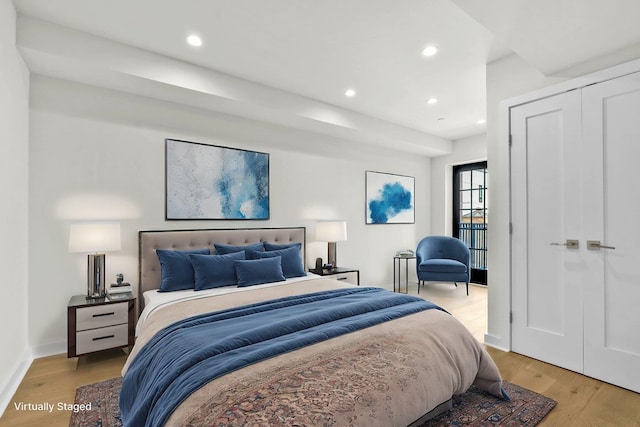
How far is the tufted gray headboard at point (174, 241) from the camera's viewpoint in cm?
312

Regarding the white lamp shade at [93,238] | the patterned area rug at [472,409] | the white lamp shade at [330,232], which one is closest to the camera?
the patterned area rug at [472,409]

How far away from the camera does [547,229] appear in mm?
2701

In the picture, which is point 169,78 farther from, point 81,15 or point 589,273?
point 589,273

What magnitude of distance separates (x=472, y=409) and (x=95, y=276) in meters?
3.08

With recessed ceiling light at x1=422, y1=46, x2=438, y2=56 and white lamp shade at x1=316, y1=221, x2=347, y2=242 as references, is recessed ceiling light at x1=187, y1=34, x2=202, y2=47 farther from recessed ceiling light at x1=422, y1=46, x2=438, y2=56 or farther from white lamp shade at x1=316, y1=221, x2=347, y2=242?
white lamp shade at x1=316, y1=221, x2=347, y2=242

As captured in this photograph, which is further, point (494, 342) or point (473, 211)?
point (473, 211)

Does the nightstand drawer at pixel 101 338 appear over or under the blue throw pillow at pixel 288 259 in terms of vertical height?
under

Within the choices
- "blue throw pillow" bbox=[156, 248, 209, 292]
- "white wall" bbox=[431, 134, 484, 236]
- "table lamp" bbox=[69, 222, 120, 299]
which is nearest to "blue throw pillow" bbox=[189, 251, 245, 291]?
"blue throw pillow" bbox=[156, 248, 209, 292]

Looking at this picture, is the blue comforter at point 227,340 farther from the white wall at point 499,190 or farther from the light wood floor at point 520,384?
the white wall at point 499,190

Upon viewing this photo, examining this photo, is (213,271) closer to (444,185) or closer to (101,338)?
(101,338)

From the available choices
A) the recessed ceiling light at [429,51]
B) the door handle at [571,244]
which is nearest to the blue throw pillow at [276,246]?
the recessed ceiling light at [429,51]

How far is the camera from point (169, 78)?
292 cm

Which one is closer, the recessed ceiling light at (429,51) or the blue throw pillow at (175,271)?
the recessed ceiling light at (429,51)

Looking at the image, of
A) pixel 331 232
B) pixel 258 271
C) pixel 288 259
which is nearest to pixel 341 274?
pixel 331 232
